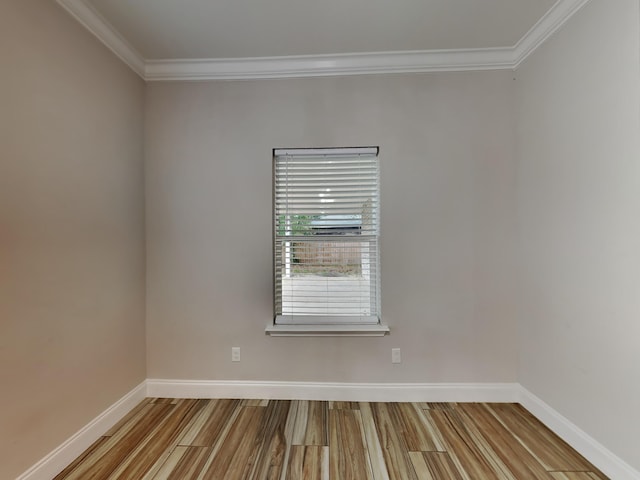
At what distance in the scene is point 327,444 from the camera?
1853mm

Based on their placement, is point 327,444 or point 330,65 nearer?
point 327,444

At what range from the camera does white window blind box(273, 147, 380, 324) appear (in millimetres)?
2467

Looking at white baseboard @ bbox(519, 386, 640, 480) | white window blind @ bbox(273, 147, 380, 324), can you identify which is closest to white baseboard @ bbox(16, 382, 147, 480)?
white window blind @ bbox(273, 147, 380, 324)

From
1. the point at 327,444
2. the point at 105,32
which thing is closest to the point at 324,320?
the point at 327,444


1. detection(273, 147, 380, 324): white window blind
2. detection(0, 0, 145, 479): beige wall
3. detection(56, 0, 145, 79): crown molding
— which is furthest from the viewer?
detection(273, 147, 380, 324): white window blind

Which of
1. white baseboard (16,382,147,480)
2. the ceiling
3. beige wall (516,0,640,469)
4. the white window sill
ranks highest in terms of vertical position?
the ceiling

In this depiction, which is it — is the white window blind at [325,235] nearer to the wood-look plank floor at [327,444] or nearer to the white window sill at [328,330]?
the white window sill at [328,330]

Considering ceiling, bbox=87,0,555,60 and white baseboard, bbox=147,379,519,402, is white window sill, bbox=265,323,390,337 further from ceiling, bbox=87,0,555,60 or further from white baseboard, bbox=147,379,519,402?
ceiling, bbox=87,0,555,60

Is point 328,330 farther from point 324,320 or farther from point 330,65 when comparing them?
point 330,65

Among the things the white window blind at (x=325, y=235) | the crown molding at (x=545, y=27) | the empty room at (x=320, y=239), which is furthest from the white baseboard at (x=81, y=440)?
the crown molding at (x=545, y=27)

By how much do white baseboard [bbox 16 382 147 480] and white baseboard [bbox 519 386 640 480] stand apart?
116 inches

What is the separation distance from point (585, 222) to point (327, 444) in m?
2.03

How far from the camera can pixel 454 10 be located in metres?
1.88

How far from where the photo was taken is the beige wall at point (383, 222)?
2.33 metres
